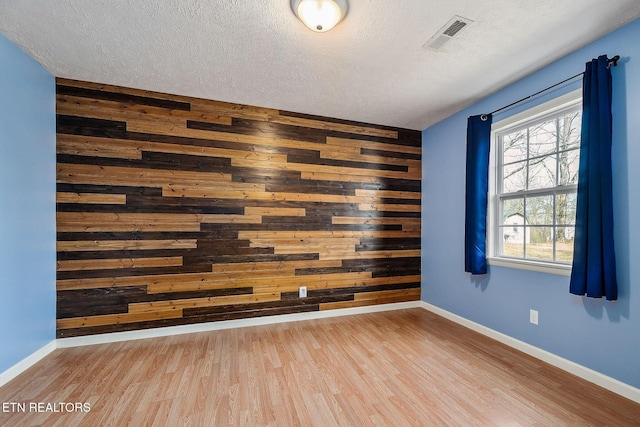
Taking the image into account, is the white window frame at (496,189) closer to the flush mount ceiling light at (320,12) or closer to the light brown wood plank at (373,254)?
the light brown wood plank at (373,254)

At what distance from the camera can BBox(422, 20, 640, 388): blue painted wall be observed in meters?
1.81

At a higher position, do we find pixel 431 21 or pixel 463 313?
pixel 431 21

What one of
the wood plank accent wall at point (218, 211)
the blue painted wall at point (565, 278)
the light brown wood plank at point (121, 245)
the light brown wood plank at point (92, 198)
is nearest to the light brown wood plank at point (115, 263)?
the wood plank accent wall at point (218, 211)

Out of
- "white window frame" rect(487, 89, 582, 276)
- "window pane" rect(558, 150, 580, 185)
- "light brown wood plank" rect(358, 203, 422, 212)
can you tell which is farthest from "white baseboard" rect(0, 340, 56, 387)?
"window pane" rect(558, 150, 580, 185)

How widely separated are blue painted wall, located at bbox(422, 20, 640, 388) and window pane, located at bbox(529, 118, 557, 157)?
257 millimetres

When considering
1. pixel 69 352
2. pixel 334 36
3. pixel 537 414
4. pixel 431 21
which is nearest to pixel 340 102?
pixel 334 36

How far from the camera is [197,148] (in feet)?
9.68

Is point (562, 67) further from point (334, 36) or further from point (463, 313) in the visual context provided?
point (463, 313)

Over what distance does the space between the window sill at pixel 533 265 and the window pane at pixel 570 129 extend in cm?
103

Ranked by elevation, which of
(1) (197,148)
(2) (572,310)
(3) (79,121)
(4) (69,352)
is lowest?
(4) (69,352)

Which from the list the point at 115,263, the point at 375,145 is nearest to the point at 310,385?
the point at 115,263

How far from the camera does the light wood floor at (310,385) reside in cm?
165

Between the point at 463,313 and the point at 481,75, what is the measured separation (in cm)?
261

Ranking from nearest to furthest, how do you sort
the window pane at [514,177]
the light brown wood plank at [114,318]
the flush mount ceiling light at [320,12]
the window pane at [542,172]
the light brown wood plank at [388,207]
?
the flush mount ceiling light at [320,12], the window pane at [542,172], the light brown wood plank at [114,318], the window pane at [514,177], the light brown wood plank at [388,207]
